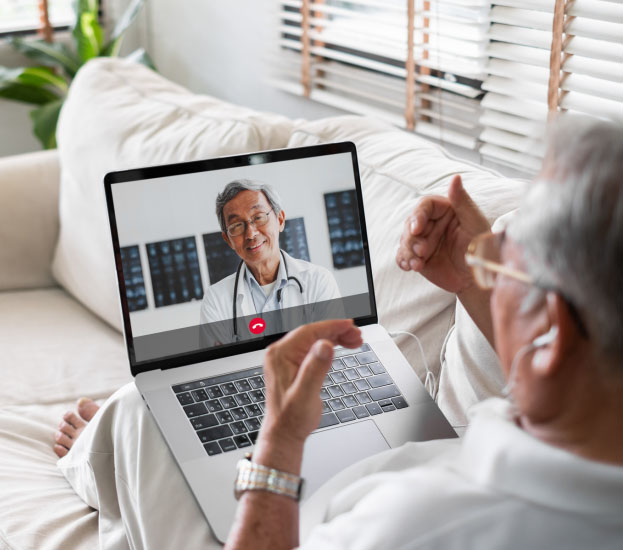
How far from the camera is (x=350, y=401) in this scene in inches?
42.4

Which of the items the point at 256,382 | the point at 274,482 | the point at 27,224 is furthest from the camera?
the point at 27,224

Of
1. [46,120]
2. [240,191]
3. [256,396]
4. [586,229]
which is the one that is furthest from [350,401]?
[46,120]

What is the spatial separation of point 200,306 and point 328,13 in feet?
4.92

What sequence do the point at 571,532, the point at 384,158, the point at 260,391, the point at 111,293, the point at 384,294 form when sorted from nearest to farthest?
the point at 571,532 < the point at 260,391 < the point at 384,294 < the point at 384,158 < the point at 111,293

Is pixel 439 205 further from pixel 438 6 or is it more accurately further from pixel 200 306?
pixel 438 6

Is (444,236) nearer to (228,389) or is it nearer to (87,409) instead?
(228,389)

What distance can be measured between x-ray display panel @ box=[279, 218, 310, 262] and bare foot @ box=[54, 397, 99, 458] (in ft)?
1.78

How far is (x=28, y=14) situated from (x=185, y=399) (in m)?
2.67

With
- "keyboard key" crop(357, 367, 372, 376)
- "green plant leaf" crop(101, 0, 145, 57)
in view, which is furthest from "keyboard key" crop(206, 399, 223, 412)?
"green plant leaf" crop(101, 0, 145, 57)

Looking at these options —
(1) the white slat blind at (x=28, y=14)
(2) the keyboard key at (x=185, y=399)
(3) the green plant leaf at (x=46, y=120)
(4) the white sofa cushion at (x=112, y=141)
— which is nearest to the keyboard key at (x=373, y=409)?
(2) the keyboard key at (x=185, y=399)

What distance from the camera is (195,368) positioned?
3.68 feet

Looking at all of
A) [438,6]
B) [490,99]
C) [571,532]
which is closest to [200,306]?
Answer: [571,532]

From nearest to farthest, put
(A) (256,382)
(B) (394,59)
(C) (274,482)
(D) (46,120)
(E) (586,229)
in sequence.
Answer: (E) (586,229) → (C) (274,482) → (A) (256,382) → (B) (394,59) → (D) (46,120)

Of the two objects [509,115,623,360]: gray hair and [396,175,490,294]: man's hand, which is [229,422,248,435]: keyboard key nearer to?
[396,175,490,294]: man's hand
